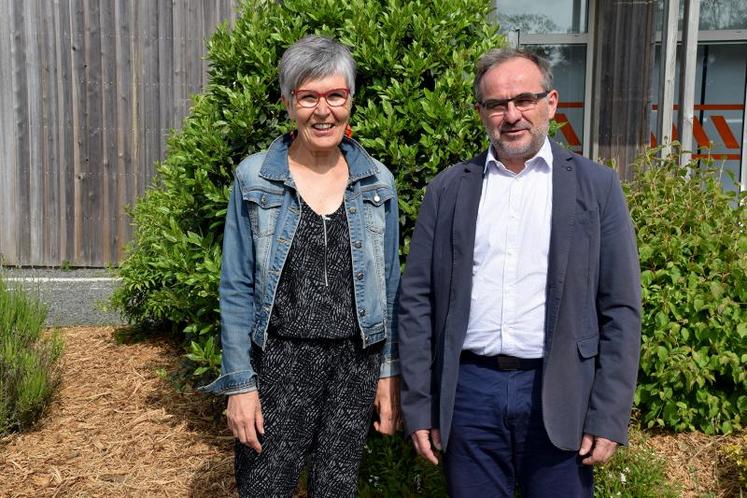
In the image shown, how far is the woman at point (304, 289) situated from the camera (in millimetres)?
2408

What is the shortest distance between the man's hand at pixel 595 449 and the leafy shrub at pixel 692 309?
155cm

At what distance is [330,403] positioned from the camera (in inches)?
100

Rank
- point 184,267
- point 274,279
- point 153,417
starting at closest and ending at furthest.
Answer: point 274,279, point 184,267, point 153,417

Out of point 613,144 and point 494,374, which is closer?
point 494,374

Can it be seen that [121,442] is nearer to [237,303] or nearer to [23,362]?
[23,362]

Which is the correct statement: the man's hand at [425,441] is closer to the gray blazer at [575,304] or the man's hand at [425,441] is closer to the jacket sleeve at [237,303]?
the gray blazer at [575,304]

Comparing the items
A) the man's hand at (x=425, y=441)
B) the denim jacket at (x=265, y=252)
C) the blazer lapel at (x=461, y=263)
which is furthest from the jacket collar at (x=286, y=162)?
the man's hand at (x=425, y=441)

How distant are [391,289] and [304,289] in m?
0.37

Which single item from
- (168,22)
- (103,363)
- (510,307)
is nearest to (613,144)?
(168,22)

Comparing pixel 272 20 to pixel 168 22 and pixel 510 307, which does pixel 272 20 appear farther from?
pixel 168 22

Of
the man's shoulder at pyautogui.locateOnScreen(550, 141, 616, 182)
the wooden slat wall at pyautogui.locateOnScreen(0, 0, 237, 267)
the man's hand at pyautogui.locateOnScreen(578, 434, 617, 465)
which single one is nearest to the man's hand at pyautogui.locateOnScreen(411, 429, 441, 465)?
the man's hand at pyautogui.locateOnScreen(578, 434, 617, 465)

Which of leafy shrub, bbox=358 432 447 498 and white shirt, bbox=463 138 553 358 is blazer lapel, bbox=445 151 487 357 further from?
leafy shrub, bbox=358 432 447 498

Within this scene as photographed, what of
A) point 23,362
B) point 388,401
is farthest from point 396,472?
point 23,362

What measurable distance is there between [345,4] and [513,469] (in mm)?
2180
